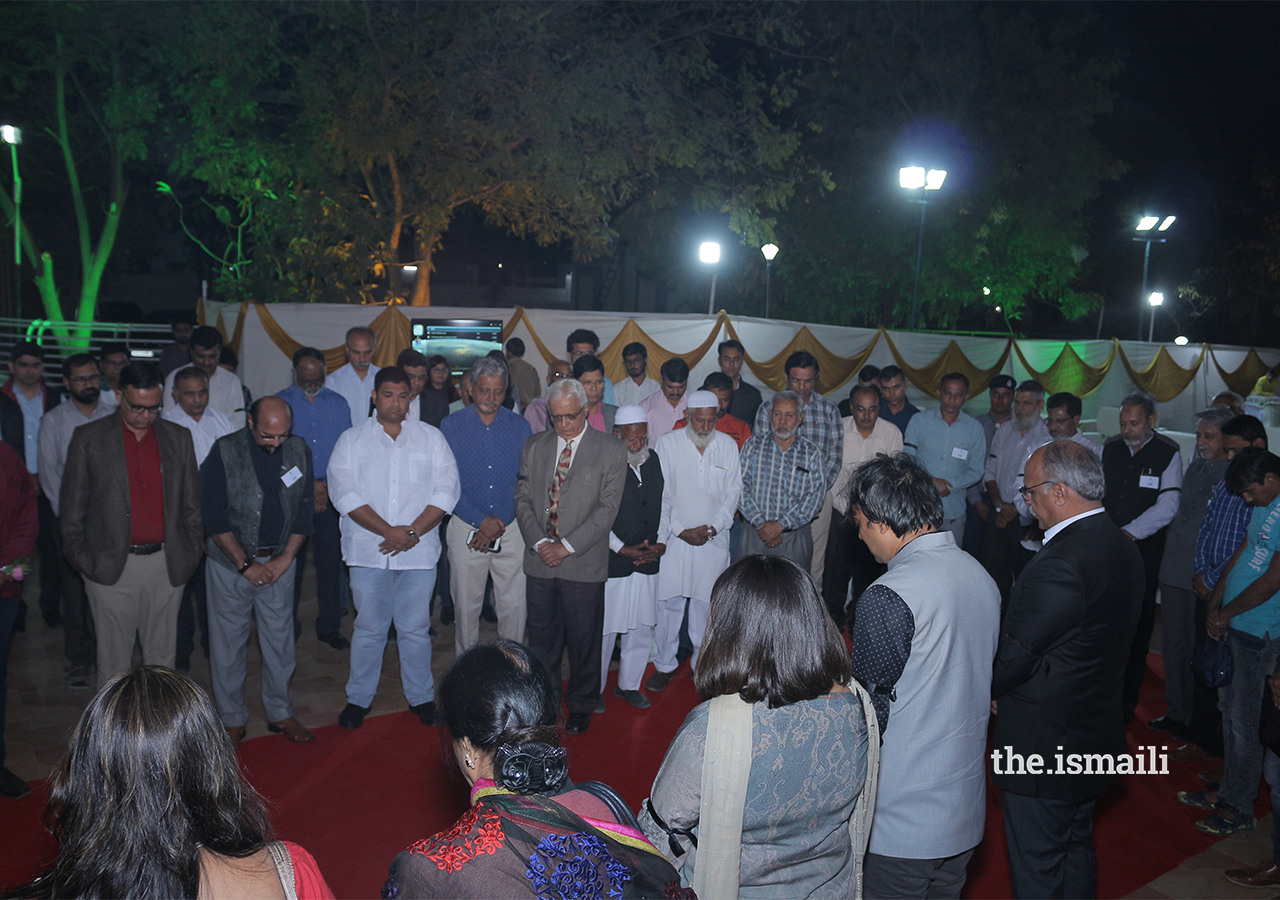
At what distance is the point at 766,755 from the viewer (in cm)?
188

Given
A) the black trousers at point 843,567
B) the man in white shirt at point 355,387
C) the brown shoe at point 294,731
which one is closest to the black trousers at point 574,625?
the brown shoe at point 294,731

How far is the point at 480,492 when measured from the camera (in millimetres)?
5113

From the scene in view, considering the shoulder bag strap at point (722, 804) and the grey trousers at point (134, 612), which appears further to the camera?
the grey trousers at point (134, 612)

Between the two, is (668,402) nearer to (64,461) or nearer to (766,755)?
(64,461)

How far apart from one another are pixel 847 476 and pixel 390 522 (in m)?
3.46

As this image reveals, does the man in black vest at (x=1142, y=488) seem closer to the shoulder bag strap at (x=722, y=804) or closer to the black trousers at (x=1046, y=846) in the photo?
the black trousers at (x=1046, y=846)

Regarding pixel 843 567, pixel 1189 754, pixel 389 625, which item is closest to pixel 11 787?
pixel 389 625

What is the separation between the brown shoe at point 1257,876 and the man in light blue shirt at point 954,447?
Result: 3.13m

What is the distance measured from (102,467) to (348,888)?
241cm

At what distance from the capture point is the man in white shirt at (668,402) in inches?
257

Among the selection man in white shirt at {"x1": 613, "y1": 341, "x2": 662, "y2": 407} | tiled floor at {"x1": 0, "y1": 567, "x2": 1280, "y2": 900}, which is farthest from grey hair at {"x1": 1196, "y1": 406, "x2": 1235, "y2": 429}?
man in white shirt at {"x1": 613, "y1": 341, "x2": 662, "y2": 407}

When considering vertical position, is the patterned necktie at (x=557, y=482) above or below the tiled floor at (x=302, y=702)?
above

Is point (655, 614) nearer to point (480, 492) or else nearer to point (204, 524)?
point (480, 492)

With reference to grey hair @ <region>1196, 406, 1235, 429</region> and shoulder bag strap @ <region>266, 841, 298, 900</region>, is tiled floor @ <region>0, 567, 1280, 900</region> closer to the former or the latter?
grey hair @ <region>1196, 406, 1235, 429</region>
